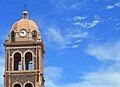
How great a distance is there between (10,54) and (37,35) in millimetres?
3939

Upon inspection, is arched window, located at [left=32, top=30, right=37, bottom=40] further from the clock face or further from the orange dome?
the clock face

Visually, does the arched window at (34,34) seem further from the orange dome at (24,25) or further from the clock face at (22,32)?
the clock face at (22,32)

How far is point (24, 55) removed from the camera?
202 ft

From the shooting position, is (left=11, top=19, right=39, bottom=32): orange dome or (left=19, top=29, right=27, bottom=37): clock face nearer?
(left=19, top=29, right=27, bottom=37): clock face

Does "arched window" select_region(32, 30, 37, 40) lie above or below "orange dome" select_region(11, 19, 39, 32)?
below

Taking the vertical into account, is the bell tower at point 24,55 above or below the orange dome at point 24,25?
below

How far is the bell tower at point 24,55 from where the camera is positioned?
198 ft

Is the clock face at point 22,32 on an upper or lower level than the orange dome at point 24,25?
lower

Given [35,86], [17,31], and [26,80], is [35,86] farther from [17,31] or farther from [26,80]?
[17,31]

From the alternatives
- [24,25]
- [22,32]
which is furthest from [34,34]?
[24,25]

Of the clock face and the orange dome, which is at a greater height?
the orange dome

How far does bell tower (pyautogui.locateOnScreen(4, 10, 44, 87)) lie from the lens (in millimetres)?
60500

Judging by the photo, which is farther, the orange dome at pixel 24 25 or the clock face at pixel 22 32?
the orange dome at pixel 24 25

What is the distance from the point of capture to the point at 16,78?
60.7 meters
